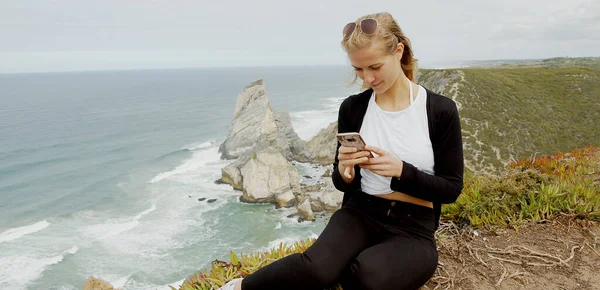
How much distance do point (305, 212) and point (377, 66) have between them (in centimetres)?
2831

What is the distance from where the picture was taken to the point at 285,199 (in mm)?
34406

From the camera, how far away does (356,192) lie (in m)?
3.48

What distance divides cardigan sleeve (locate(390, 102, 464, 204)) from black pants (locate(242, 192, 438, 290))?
27cm

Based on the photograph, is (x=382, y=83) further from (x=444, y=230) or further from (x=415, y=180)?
(x=444, y=230)

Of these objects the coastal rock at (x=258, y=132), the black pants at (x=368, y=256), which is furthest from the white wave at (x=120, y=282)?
the coastal rock at (x=258, y=132)

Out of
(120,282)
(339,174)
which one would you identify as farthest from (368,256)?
(120,282)

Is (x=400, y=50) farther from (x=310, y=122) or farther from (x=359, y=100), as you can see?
(x=310, y=122)

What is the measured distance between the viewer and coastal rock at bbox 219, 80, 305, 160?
50719 mm

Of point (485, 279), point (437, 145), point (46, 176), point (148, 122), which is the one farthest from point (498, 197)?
point (148, 122)

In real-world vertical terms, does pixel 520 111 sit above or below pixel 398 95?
below

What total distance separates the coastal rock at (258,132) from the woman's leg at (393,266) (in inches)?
1821

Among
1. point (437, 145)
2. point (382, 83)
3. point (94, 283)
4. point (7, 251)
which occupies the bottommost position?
point (7, 251)

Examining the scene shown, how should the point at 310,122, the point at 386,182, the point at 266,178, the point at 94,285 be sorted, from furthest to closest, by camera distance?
the point at 310,122 < the point at 266,178 < the point at 94,285 < the point at 386,182

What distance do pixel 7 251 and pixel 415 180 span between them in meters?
34.8
